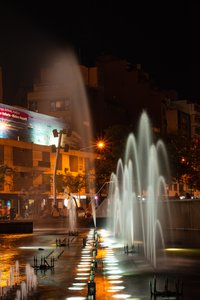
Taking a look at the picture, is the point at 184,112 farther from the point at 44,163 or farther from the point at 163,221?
the point at 163,221

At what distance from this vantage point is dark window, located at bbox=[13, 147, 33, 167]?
68.8 m

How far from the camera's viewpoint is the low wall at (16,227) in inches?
1373

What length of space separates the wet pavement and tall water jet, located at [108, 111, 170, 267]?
86 centimetres

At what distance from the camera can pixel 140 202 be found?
38812 millimetres

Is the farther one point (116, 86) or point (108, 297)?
point (116, 86)

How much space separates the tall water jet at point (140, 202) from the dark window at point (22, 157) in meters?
12.7

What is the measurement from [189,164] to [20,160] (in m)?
19.2

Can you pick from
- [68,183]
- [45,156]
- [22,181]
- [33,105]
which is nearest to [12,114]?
[45,156]

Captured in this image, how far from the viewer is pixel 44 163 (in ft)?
243

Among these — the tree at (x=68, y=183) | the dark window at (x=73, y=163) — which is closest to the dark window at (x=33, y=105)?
the dark window at (x=73, y=163)

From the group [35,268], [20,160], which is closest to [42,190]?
[20,160]

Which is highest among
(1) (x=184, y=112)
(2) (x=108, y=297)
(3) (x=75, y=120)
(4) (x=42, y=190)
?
(1) (x=184, y=112)

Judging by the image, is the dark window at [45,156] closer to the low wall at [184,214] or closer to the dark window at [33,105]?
the dark window at [33,105]

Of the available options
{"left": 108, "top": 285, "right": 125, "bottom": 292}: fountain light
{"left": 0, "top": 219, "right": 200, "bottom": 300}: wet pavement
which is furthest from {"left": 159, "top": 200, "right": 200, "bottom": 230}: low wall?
{"left": 108, "top": 285, "right": 125, "bottom": 292}: fountain light
